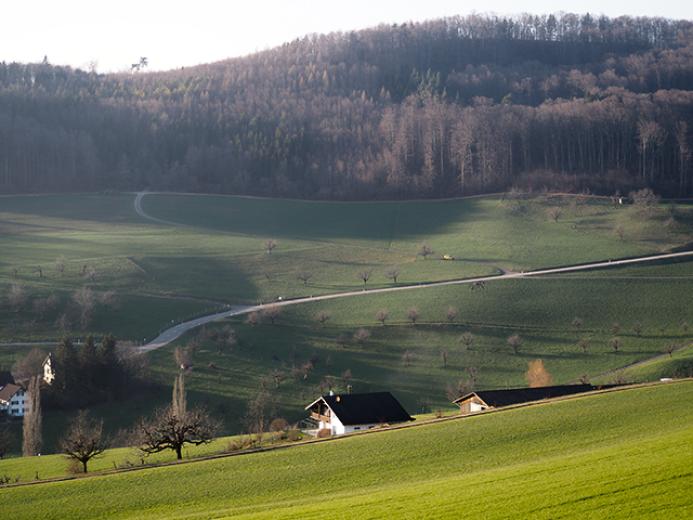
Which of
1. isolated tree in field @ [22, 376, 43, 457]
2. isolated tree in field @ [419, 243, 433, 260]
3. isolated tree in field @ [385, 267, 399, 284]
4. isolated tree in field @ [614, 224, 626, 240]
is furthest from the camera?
isolated tree in field @ [614, 224, 626, 240]

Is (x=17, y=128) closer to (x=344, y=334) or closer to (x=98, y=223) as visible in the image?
(x=98, y=223)

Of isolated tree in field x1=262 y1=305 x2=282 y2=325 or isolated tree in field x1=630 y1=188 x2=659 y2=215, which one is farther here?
isolated tree in field x1=630 y1=188 x2=659 y2=215

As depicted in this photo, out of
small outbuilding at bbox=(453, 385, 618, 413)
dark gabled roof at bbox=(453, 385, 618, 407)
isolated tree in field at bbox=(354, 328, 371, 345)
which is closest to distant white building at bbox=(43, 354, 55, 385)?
isolated tree in field at bbox=(354, 328, 371, 345)

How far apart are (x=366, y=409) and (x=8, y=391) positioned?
25848 mm

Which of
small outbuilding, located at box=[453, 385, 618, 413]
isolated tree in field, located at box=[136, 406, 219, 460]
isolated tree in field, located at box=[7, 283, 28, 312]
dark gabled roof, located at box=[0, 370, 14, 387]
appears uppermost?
isolated tree in field, located at box=[7, 283, 28, 312]

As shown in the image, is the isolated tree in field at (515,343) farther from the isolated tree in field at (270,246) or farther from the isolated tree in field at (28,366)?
the isolated tree in field at (270,246)

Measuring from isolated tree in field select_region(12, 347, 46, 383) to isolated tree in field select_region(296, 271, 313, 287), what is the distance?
32.5 m

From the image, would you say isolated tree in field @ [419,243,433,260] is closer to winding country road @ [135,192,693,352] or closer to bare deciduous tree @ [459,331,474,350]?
winding country road @ [135,192,693,352]

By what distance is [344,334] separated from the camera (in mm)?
81250

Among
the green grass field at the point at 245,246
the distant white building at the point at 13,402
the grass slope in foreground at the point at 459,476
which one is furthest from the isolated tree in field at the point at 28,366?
the grass slope in foreground at the point at 459,476

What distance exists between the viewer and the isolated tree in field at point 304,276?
99.8m

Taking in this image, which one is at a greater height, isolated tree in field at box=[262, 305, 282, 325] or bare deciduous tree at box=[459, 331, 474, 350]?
isolated tree in field at box=[262, 305, 282, 325]

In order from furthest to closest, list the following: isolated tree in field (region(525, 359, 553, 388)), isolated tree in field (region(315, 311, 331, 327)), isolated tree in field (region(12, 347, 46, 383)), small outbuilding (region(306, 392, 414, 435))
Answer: isolated tree in field (region(315, 311, 331, 327))
isolated tree in field (region(12, 347, 46, 383))
isolated tree in field (region(525, 359, 553, 388))
small outbuilding (region(306, 392, 414, 435))

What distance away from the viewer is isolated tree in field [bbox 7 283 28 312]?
83812mm
